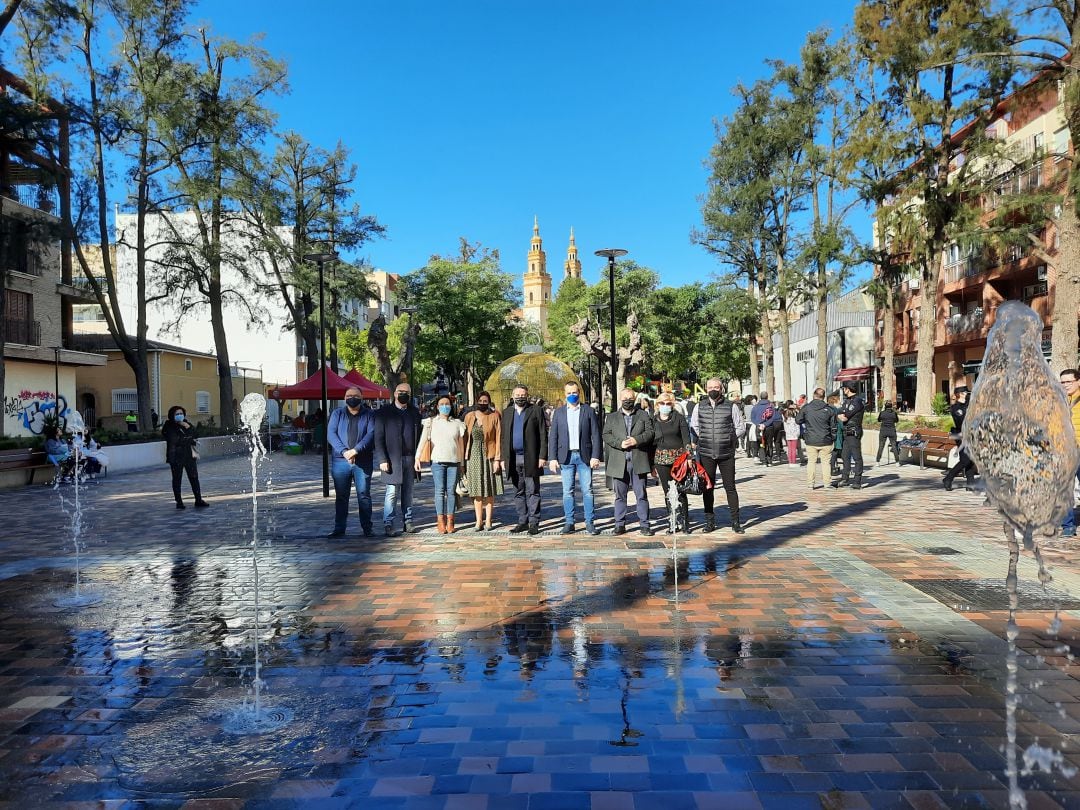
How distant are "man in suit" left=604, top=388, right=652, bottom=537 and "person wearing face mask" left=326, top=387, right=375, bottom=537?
2.99 meters

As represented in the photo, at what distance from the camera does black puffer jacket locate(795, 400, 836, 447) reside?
1322 centimetres

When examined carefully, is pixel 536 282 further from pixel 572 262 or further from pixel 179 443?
pixel 179 443

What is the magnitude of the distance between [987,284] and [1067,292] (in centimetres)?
1652

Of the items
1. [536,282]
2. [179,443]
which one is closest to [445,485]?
[179,443]

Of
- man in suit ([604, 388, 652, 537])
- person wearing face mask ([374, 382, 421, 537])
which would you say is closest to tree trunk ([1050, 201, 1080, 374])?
man in suit ([604, 388, 652, 537])

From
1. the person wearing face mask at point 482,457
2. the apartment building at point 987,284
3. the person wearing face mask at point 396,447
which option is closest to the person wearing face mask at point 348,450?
the person wearing face mask at point 396,447

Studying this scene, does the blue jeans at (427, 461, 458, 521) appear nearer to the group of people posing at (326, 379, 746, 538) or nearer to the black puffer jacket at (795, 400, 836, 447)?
the group of people posing at (326, 379, 746, 538)

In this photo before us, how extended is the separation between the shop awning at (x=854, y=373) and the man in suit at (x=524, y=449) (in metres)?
37.9

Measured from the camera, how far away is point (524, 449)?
382 inches

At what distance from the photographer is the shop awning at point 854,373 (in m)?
44.4

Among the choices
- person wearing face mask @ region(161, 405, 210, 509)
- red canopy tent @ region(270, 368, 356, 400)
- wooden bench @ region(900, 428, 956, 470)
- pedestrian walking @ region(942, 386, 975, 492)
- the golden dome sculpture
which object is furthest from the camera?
the golden dome sculpture

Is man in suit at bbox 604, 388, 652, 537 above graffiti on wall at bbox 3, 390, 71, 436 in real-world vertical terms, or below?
below

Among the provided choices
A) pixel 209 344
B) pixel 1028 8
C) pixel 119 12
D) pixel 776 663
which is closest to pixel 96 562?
pixel 776 663

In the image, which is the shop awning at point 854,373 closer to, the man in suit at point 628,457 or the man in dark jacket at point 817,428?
the man in dark jacket at point 817,428
